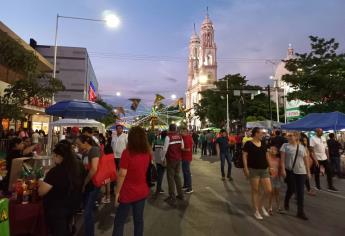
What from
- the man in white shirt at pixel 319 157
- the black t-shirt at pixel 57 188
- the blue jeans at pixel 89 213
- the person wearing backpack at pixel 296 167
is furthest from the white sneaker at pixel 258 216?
the man in white shirt at pixel 319 157

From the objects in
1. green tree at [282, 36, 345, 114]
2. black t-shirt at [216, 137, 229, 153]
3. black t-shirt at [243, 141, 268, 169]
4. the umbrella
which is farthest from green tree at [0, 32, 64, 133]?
green tree at [282, 36, 345, 114]

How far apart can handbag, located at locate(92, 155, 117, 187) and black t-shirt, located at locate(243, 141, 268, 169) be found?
2943mm

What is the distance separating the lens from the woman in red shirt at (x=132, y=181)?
413 centimetres

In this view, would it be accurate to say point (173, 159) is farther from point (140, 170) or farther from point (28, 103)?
point (28, 103)

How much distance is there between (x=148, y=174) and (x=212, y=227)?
217 cm

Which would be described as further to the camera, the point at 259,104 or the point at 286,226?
the point at 259,104

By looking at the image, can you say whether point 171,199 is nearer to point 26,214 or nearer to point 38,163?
point 38,163

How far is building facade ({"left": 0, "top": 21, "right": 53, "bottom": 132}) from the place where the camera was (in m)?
17.6

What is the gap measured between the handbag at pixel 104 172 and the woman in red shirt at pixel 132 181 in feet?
2.12

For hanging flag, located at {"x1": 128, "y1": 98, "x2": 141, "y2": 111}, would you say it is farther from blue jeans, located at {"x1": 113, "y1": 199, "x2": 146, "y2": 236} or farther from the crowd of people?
blue jeans, located at {"x1": 113, "y1": 199, "x2": 146, "y2": 236}

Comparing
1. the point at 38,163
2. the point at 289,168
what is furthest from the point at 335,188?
the point at 38,163

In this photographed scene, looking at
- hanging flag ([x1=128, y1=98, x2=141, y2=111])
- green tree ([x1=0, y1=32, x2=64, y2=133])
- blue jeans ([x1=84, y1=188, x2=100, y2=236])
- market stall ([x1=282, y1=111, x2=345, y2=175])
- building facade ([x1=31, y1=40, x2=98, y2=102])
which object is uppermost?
building facade ([x1=31, y1=40, x2=98, y2=102])

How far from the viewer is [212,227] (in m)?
5.86

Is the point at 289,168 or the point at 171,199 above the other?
the point at 289,168
